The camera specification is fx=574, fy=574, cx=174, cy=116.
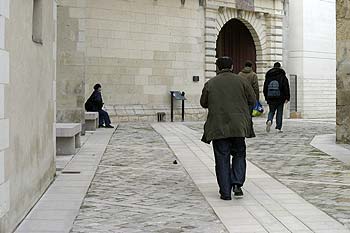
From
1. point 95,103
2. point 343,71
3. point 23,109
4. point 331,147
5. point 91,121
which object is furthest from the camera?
point 95,103

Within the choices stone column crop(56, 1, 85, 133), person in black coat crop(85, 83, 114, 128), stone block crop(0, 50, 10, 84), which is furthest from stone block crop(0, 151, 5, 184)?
person in black coat crop(85, 83, 114, 128)

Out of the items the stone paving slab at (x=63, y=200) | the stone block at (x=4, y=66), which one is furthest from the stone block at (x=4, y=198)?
the stone block at (x=4, y=66)

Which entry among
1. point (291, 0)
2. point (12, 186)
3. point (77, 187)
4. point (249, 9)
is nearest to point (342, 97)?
point (77, 187)

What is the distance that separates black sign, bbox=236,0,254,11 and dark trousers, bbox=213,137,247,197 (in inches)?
838

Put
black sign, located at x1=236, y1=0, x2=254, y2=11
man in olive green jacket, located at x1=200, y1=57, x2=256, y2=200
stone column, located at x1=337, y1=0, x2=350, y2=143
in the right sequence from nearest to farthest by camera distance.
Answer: man in olive green jacket, located at x1=200, y1=57, x2=256, y2=200 < stone column, located at x1=337, y1=0, x2=350, y2=143 < black sign, located at x1=236, y1=0, x2=254, y2=11

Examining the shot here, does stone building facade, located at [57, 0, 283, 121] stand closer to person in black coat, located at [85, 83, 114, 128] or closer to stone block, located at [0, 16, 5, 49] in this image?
person in black coat, located at [85, 83, 114, 128]

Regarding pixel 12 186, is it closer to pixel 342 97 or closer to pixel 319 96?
pixel 342 97

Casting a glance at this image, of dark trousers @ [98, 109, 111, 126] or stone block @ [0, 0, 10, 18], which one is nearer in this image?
stone block @ [0, 0, 10, 18]

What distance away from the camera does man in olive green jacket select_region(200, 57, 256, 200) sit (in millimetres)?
6824

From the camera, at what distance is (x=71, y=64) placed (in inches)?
619

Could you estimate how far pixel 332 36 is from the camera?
31953mm

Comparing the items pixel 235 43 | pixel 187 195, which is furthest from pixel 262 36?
pixel 187 195

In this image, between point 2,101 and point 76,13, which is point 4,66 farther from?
point 76,13

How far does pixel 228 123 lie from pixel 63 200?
7.06ft
